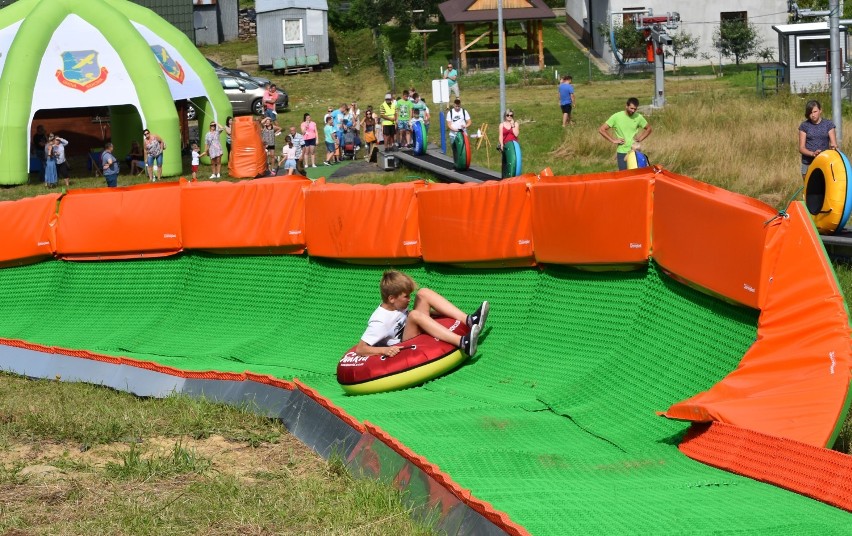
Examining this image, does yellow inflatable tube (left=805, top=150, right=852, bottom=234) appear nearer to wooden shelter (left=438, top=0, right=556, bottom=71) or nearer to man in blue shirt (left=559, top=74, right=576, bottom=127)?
man in blue shirt (left=559, top=74, right=576, bottom=127)

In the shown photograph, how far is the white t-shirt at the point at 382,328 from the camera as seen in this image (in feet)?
39.3

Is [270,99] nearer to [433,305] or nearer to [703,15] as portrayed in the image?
[703,15]

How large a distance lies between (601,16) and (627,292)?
43.6 m

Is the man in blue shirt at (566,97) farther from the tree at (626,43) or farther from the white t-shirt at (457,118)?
the tree at (626,43)

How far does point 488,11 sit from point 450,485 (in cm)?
4493

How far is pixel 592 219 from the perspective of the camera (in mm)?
12156

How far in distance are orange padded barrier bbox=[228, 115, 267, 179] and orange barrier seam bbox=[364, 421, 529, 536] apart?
78.2 ft

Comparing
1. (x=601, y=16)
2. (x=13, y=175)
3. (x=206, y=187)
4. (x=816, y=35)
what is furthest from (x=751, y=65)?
(x=206, y=187)

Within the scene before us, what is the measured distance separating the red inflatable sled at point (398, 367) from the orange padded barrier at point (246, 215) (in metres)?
4.24

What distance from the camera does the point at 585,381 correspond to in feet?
35.8

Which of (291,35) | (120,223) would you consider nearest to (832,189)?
(120,223)

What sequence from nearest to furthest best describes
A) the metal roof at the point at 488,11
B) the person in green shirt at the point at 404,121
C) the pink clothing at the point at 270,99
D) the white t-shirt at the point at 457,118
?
the white t-shirt at the point at 457,118
the person in green shirt at the point at 404,121
the pink clothing at the point at 270,99
the metal roof at the point at 488,11

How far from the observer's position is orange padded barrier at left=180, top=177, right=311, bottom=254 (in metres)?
15.8

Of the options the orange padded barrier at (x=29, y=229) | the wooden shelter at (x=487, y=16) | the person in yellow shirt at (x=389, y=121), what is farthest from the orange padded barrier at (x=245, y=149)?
the wooden shelter at (x=487, y=16)
